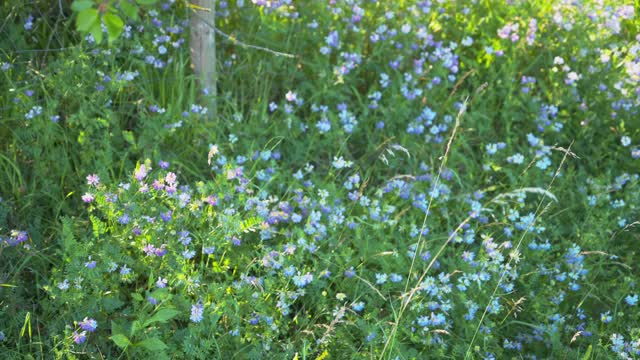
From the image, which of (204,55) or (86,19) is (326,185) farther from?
(86,19)

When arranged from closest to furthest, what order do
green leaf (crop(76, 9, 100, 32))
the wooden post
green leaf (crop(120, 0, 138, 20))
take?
green leaf (crop(76, 9, 100, 32)) → green leaf (crop(120, 0, 138, 20)) → the wooden post

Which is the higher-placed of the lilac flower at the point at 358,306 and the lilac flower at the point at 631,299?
the lilac flower at the point at 631,299

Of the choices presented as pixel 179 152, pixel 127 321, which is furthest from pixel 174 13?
pixel 127 321

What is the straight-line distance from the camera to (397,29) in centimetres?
420

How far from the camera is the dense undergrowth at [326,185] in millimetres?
2607

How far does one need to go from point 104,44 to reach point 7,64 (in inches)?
17.9

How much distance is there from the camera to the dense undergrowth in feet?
8.55

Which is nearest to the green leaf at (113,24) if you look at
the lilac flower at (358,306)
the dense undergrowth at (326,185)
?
the dense undergrowth at (326,185)

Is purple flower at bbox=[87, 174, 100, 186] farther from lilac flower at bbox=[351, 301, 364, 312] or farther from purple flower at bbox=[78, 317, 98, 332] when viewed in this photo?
lilac flower at bbox=[351, 301, 364, 312]

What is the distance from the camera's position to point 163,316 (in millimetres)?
2395

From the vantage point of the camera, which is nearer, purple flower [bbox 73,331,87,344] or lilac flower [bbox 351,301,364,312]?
purple flower [bbox 73,331,87,344]

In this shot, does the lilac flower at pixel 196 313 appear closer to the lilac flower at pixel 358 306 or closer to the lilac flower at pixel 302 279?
the lilac flower at pixel 302 279

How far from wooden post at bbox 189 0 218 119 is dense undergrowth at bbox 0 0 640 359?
68 mm

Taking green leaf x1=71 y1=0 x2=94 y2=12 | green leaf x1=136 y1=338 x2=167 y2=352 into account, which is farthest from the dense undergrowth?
green leaf x1=71 y1=0 x2=94 y2=12
